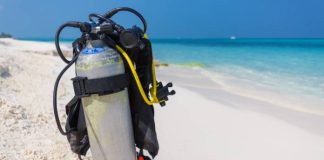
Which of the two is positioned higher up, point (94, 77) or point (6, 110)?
point (94, 77)

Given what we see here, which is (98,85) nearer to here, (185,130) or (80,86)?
(80,86)

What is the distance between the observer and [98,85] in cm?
197

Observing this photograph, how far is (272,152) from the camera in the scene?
154 inches

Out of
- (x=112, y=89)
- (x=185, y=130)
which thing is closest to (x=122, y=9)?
(x=112, y=89)

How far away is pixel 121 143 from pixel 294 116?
4664 mm

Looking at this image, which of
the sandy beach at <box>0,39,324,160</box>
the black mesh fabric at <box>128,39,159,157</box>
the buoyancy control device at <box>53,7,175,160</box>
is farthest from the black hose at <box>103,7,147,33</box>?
the sandy beach at <box>0,39,324,160</box>

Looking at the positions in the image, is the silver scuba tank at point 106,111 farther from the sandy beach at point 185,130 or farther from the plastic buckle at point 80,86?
the sandy beach at point 185,130

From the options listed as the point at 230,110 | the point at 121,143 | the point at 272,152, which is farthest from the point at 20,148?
the point at 230,110

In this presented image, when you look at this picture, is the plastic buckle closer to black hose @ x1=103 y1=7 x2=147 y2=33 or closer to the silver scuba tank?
the silver scuba tank

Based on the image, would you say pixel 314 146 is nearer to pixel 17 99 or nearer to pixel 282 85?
pixel 17 99

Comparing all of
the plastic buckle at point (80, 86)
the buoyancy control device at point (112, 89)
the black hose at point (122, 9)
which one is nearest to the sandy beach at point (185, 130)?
the buoyancy control device at point (112, 89)

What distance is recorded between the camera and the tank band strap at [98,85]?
1.97 metres

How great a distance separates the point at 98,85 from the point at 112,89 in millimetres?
75

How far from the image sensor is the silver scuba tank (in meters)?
1.97
